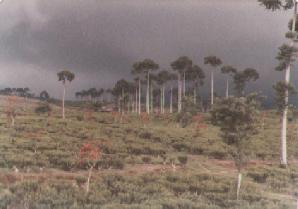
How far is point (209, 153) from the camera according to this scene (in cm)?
3997

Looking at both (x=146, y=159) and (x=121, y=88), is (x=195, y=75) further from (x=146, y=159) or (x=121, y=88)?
(x=146, y=159)

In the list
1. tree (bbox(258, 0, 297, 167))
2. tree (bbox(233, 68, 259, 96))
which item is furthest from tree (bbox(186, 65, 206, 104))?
tree (bbox(258, 0, 297, 167))

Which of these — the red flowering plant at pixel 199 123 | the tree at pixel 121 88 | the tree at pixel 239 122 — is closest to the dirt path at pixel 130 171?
the tree at pixel 239 122

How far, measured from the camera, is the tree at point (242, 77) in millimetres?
67312

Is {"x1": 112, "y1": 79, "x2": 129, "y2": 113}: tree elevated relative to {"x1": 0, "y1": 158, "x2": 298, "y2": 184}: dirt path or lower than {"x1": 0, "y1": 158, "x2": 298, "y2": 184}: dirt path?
elevated

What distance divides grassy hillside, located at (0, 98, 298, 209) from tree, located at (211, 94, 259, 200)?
5.54ft

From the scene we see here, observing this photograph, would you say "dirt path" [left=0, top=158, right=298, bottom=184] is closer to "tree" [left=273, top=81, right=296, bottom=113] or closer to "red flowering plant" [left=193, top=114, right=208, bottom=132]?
"tree" [left=273, top=81, right=296, bottom=113]

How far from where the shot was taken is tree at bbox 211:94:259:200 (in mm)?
24094

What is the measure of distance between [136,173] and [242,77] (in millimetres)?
45331

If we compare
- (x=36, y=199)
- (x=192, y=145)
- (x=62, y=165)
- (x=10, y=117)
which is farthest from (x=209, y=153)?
(x=10, y=117)

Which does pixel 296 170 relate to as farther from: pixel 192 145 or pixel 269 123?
pixel 269 123

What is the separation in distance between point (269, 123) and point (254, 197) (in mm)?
51066

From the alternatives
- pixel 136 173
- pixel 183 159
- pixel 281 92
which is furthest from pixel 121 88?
pixel 136 173

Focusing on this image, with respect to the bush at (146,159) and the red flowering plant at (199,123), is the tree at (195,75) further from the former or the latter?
the bush at (146,159)
